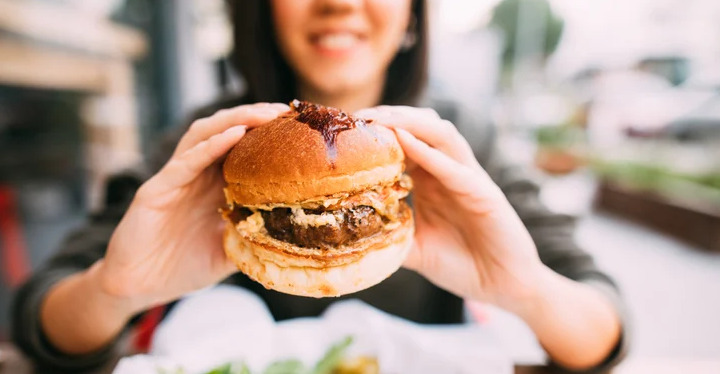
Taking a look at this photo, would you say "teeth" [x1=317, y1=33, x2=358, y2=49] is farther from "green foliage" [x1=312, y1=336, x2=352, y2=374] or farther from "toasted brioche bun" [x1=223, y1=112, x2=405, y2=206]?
"green foliage" [x1=312, y1=336, x2=352, y2=374]

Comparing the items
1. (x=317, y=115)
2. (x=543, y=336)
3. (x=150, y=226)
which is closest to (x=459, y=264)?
(x=543, y=336)

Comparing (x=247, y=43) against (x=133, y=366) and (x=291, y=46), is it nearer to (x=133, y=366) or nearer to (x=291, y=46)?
(x=291, y=46)

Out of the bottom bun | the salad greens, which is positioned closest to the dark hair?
the bottom bun

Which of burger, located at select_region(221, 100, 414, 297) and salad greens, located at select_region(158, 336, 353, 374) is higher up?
burger, located at select_region(221, 100, 414, 297)

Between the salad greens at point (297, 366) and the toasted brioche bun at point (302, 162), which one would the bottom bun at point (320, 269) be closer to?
the toasted brioche bun at point (302, 162)

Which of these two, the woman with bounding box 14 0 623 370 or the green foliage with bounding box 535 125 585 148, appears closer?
the woman with bounding box 14 0 623 370

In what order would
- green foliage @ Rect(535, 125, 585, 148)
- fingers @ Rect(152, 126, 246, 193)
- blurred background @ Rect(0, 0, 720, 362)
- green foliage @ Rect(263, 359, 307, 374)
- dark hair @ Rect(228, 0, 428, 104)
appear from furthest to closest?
green foliage @ Rect(535, 125, 585, 148), blurred background @ Rect(0, 0, 720, 362), dark hair @ Rect(228, 0, 428, 104), green foliage @ Rect(263, 359, 307, 374), fingers @ Rect(152, 126, 246, 193)

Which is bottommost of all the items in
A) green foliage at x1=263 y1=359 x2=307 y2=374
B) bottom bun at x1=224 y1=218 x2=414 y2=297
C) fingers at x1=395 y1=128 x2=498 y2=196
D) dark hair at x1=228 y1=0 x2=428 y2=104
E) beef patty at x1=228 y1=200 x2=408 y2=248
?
green foliage at x1=263 y1=359 x2=307 y2=374

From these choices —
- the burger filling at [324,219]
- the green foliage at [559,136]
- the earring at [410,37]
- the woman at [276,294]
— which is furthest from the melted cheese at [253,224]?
the green foliage at [559,136]

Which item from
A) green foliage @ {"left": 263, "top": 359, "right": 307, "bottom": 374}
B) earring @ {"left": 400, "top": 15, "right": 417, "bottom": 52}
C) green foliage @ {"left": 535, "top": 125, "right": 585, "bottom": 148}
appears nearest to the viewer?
green foliage @ {"left": 263, "top": 359, "right": 307, "bottom": 374}
